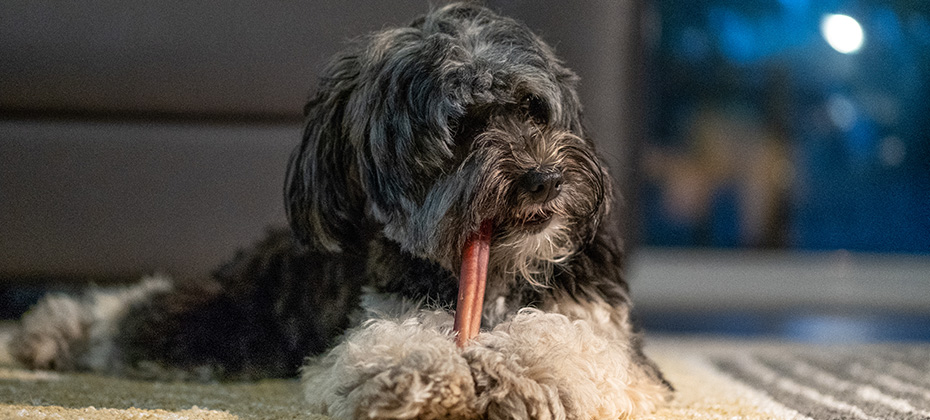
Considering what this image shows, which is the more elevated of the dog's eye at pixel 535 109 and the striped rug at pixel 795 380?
the dog's eye at pixel 535 109

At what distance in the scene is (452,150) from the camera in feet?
5.52

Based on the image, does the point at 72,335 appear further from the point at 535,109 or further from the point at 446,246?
the point at 535,109

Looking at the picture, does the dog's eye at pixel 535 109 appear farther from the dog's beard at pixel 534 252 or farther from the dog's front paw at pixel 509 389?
the dog's front paw at pixel 509 389

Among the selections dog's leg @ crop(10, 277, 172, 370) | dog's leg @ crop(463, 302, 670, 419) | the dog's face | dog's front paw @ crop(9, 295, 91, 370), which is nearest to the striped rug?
dog's leg @ crop(463, 302, 670, 419)

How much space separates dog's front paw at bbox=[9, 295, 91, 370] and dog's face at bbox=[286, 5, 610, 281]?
0.92m

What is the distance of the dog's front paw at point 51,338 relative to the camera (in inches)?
89.3

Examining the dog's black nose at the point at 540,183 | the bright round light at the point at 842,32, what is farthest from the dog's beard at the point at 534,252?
the bright round light at the point at 842,32

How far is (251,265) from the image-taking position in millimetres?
2314

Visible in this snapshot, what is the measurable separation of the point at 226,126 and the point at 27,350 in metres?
1.12

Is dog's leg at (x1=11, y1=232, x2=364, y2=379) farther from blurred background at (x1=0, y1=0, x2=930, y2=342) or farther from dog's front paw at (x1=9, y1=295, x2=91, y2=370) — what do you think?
blurred background at (x1=0, y1=0, x2=930, y2=342)

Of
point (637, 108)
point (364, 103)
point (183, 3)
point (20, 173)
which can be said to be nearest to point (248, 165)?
point (183, 3)

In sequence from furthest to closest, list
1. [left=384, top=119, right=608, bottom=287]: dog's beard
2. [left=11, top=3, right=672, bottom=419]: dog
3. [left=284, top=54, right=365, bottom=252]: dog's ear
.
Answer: [left=284, top=54, right=365, bottom=252]: dog's ear < [left=384, top=119, right=608, bottom=287]: dog's beard < [left=11, top=3, right=672, bottom=419]: dog

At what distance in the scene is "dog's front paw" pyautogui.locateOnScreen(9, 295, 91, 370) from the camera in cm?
227

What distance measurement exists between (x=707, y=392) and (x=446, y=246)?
920mm
